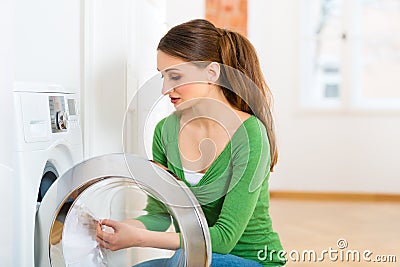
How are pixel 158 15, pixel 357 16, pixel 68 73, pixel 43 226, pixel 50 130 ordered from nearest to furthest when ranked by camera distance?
pixel 43 226
pixel 50 130
pixel 68 73
pixel 158 15
pixel 357 16

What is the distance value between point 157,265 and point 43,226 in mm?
226

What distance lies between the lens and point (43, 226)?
122 cm

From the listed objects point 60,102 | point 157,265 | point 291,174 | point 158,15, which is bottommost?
point 291,174

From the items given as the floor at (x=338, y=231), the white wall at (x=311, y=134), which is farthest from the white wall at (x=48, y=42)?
the white wall at (x=311, y=134)

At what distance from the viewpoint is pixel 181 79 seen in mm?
1433

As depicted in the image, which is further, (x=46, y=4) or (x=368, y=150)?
(x=368, y=150)

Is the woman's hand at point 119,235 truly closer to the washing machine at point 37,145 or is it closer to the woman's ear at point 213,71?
the washing machine at point 37,145

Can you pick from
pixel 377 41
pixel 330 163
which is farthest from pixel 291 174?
pixel 377 41

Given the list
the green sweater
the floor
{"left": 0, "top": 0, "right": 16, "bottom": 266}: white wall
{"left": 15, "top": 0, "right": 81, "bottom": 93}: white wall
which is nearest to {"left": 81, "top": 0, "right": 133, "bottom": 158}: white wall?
{"left": 15, "top": 0, "right": 81, "bottom": 93}: white wall

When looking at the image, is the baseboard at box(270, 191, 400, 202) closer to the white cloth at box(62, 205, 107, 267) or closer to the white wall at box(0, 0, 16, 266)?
the white cloth at box(62, 205, 107, 267)

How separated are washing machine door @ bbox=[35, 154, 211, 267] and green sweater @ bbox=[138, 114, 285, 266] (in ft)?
0.20

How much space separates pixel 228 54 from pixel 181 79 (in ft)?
0.43

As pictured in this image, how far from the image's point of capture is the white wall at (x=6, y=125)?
1.12 m

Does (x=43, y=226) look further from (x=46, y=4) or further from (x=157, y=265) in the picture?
(x=46, y=4)
